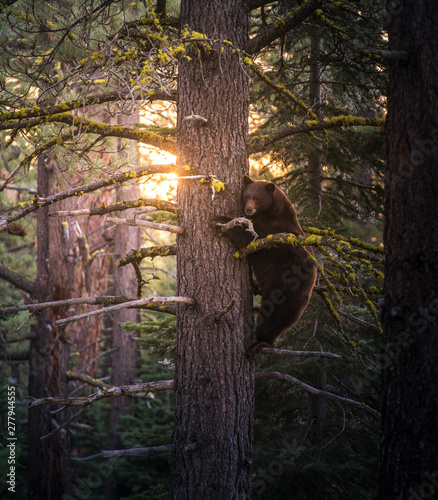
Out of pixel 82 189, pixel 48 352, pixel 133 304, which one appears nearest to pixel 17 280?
pixel 48 352

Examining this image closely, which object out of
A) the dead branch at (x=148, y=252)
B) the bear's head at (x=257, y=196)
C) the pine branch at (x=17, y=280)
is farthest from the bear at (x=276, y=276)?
the pine branch at (x=17, y=280)

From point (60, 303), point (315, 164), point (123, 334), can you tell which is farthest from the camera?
point (123, 334)

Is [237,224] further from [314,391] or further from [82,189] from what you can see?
[314,391]

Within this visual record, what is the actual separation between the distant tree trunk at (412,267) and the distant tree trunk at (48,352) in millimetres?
7273

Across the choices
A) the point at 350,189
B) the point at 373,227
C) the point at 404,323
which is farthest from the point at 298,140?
the point at 373,227

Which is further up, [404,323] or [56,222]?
[56,222]

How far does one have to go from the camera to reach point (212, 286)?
3730 millimetres

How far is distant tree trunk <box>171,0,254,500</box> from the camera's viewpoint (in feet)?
11.7

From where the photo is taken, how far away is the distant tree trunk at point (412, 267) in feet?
8.91

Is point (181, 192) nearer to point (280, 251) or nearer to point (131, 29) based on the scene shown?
point (280, 251)

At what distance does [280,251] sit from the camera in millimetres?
4586

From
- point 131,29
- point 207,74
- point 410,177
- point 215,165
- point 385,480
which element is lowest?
point 385,480

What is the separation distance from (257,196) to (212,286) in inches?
48.5

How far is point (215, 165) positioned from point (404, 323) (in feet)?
6.54
